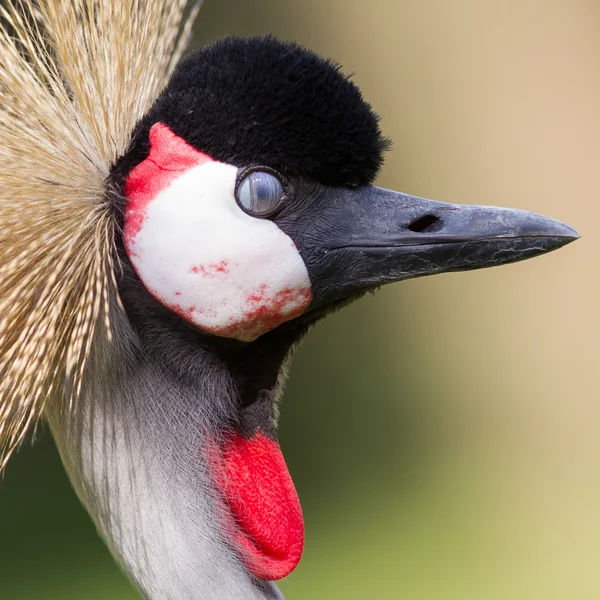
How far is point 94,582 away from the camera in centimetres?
263

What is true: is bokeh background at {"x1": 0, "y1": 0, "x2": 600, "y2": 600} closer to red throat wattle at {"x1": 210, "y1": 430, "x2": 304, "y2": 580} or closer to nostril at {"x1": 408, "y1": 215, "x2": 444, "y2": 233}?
red throat wattle at {"x1": 210, "y1": 430, "x2": 304, "y2": 580}

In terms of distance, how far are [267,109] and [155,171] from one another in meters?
0.13

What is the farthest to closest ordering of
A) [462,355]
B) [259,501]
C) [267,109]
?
[462,355] → [259,501] → [267,109]

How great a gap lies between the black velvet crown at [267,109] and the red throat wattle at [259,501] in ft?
1.03

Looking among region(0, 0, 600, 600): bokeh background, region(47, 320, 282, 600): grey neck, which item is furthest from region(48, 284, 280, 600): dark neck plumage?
region(0, 0, 600, 600): bokeh background

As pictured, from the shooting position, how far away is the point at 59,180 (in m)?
0.86

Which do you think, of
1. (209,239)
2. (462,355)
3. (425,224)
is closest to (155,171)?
(209,239)

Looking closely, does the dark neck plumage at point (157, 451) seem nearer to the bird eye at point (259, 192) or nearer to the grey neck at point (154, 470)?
the grey neck at point (154, 470)

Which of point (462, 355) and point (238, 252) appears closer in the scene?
point (238, 252)

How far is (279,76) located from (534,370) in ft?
9.07

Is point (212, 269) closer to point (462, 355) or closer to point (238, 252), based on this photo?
point (238, 252)

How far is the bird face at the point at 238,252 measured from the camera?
839 millimetres

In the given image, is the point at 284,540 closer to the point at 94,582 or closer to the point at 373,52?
the point at 94,582

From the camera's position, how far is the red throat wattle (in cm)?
95
